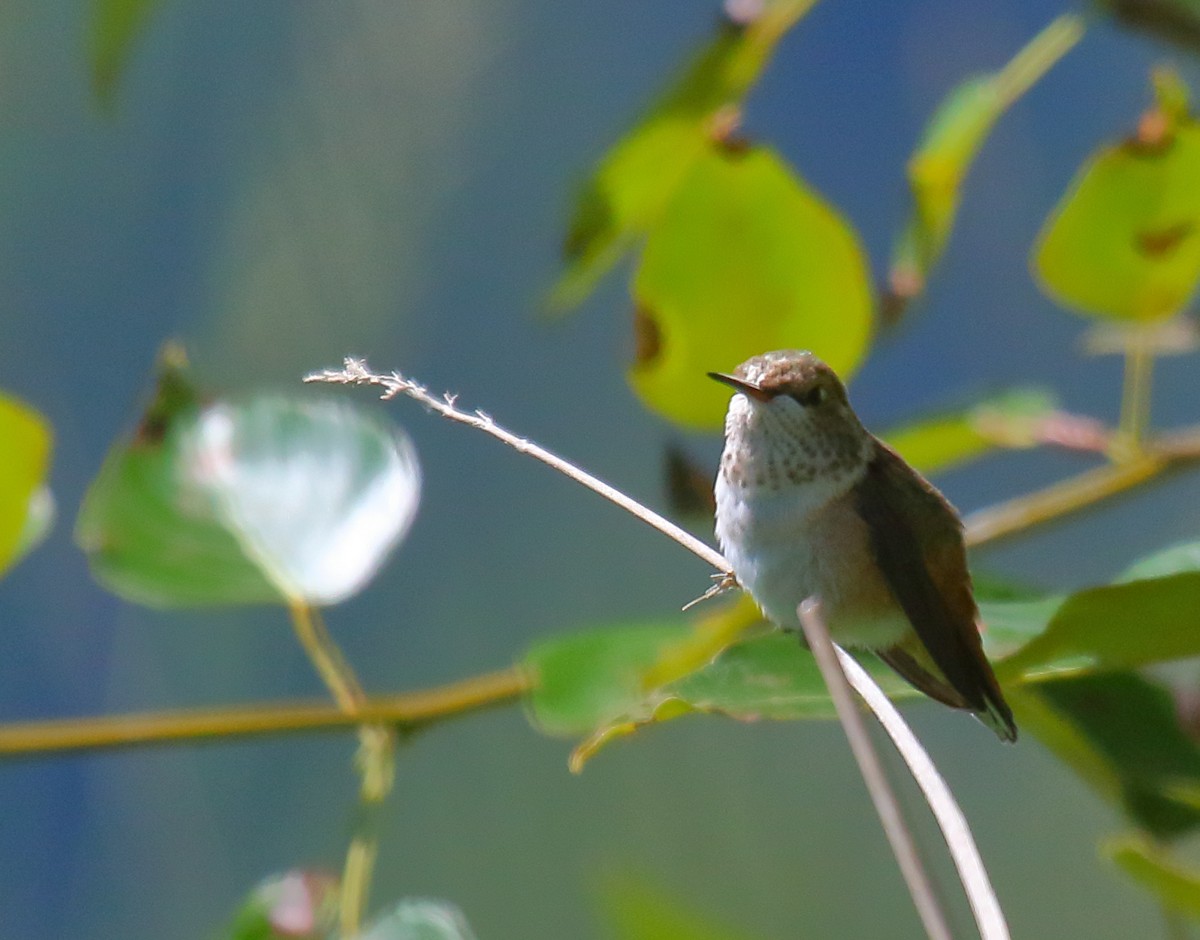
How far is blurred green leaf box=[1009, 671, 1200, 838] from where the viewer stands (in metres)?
0.63

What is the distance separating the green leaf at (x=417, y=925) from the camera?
57cm

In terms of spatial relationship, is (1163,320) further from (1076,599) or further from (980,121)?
(1076,599)

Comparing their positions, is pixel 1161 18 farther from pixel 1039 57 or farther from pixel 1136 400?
pixel 1136 400

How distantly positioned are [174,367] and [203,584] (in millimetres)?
146

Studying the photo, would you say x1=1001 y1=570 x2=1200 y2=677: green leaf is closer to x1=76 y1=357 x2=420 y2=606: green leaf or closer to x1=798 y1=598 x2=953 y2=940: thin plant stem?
x1=798 y1=598 x2=953 y2=940: thin plant stem

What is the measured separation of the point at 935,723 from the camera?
1701 millimetres

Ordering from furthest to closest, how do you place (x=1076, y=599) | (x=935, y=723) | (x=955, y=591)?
(x=935, y=723) < (x=955, y=591) < (x=1076, y=599)

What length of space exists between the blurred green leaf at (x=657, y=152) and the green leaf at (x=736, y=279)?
0.12 m

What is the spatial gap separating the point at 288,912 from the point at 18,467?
279 millimetres

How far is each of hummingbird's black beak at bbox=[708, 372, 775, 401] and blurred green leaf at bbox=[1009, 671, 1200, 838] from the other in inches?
7.7

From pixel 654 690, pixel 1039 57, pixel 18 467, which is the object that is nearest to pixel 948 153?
pixel 1039 57

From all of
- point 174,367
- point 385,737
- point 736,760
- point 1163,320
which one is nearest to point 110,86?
point 174,367

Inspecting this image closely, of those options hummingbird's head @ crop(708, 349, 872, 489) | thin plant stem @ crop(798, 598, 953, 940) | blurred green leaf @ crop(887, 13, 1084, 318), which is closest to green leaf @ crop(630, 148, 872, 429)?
hummingbird's head @ crop(708, 349, 872, 489)

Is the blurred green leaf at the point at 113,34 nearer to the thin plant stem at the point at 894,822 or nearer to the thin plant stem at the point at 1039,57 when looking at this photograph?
the thin plant stem at the point at 1039,57
